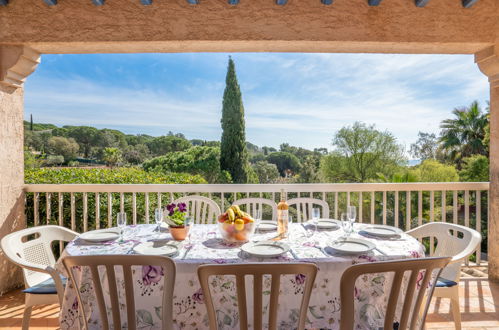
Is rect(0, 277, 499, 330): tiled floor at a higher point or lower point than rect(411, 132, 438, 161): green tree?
lower

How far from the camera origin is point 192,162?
564 inches

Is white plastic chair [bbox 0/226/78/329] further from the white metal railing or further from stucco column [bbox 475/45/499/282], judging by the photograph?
stucco column [bbox 475/45/499/282]

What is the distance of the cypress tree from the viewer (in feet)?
37.4

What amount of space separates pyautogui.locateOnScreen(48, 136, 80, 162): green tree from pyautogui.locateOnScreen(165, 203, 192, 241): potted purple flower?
1101 cm

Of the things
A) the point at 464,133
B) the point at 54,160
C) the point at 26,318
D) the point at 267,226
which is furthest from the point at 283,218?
the point at 464,133

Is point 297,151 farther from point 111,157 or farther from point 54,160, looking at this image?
point 54,160

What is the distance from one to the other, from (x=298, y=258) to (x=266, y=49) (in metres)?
2.24

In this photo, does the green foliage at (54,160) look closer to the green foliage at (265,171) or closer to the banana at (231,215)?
the green foliage at (265,171)

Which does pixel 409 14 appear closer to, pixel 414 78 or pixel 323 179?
pixel 323 179

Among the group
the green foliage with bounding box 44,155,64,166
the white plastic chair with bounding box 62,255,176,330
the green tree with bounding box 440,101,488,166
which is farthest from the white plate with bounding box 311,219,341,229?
the green tree with bounding box 440,101,488,166

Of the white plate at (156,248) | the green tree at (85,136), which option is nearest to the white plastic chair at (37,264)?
the white plate at (156,248)

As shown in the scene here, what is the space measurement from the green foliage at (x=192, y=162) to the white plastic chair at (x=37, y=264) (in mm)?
11120

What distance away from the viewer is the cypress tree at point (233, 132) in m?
11.4

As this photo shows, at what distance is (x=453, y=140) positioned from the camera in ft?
57.3
